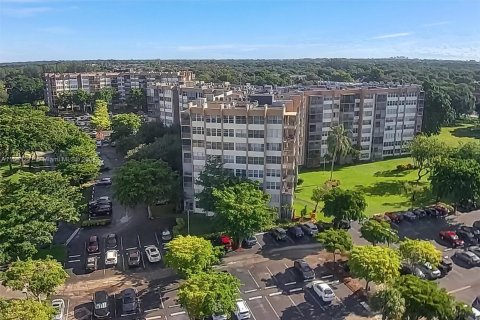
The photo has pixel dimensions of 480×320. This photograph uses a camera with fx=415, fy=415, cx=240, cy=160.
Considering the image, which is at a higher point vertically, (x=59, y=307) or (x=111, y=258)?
(x=111, y=258)

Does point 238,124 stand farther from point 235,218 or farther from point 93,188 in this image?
point 93,188

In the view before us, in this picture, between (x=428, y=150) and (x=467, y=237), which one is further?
(x=428, y=150)

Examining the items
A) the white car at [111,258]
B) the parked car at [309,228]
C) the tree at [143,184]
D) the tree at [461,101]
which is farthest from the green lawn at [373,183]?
the tree at [461,101]

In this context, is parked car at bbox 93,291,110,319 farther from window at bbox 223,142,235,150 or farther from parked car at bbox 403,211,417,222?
parked car at bbox 403,211,417,222

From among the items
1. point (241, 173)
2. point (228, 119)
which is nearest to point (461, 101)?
point (241, 173)

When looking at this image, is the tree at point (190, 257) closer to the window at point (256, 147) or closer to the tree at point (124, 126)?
the window at point (256, 147)

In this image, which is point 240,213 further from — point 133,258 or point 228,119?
point 228,119

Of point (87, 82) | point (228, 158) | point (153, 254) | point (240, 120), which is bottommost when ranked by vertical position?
point (153, 254)
